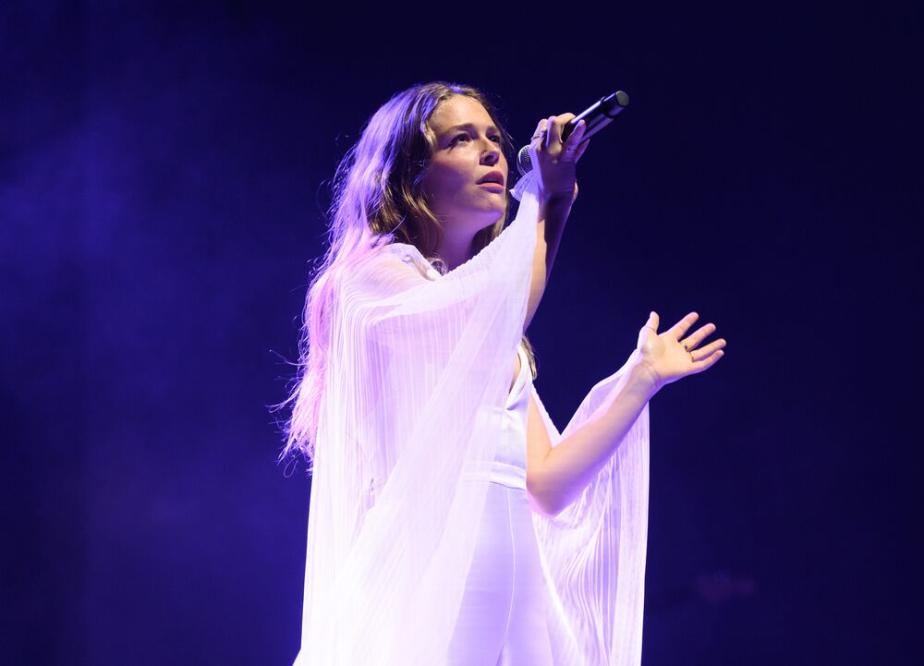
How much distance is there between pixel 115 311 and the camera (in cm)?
253

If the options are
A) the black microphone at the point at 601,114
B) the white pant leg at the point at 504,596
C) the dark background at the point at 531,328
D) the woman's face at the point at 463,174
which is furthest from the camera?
the dark background at the point at 531,328

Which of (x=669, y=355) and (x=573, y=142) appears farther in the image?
(x=669, y=355)

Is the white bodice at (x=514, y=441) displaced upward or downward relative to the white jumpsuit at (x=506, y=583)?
upward

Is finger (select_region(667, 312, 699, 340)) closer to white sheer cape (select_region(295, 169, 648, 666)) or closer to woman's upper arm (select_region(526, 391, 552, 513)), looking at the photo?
woman's upper arm (select_region(526, 391, 552, 513))

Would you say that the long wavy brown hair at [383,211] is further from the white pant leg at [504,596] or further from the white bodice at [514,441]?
the white pant leg at [504,596]

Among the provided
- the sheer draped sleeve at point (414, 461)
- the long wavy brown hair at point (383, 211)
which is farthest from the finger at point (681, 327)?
the sheer draped sleeve at point (414, 461)

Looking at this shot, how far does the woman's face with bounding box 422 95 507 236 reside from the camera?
139 cm

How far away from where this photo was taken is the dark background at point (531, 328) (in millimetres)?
2467

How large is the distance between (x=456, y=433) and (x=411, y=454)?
6 centimetres

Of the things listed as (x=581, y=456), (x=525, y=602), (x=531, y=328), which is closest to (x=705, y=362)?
(x=581, y=456)

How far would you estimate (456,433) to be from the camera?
3.47 ft

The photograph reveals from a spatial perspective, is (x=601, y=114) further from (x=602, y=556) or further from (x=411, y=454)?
(x=602, y=556)

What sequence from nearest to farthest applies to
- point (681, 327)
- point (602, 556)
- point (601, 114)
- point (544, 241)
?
point (601, 114) < point (544, 241) < point (602, 556) < point (681, 327)

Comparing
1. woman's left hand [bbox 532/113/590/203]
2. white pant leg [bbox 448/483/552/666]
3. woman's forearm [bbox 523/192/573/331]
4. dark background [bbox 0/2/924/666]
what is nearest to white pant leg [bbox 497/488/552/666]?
white pant leg [bbox 448/483/552/666]
